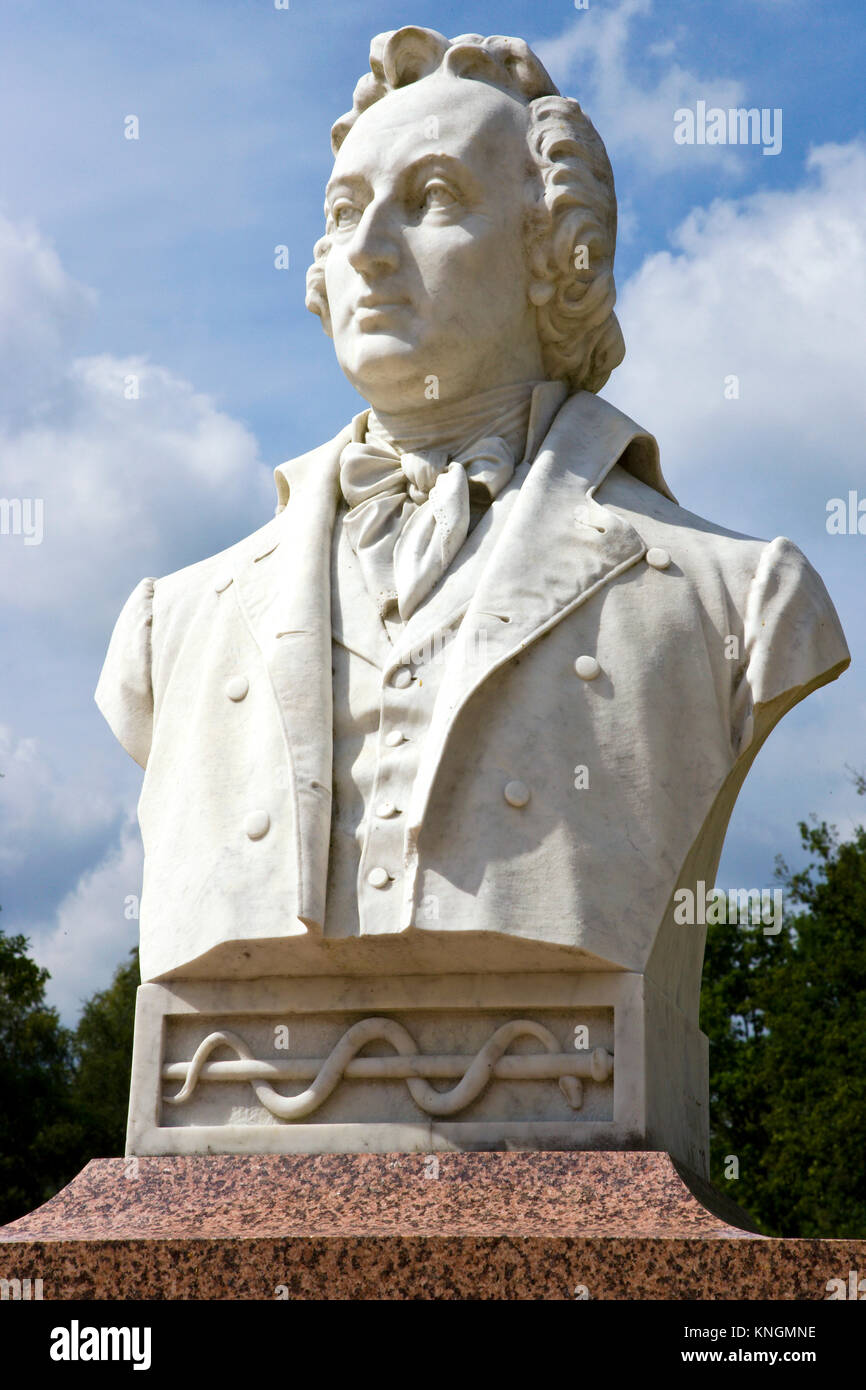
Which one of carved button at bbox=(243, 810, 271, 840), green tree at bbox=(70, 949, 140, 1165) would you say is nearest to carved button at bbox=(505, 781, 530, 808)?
carved button at bbox=(243, 810, 271, 840)

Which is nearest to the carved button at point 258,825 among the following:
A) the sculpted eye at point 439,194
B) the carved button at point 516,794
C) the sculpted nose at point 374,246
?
the carved button at point 516,794

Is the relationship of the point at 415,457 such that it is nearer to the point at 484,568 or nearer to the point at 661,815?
the point at 484,568

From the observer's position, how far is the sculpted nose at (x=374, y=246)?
670 cm

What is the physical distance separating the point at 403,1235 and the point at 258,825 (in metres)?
1.47

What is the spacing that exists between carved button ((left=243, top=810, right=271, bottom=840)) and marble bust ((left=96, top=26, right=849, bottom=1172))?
1cm

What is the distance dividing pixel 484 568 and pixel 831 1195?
18.6 m

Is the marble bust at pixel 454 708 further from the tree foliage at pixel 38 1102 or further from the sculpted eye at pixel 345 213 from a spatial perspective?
the tree foliage at pixel 38 1102

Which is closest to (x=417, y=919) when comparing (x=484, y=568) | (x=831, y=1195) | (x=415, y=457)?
(x=484, y=568)

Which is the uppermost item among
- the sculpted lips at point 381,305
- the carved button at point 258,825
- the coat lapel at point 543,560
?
the sculpted lips at point 381,305

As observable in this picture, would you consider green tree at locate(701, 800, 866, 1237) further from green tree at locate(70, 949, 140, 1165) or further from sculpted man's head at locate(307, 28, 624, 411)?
sculpted man's head at locate(307, 28, 624, 411)

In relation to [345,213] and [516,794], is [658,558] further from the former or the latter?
[345,213]

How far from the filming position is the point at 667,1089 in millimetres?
6215

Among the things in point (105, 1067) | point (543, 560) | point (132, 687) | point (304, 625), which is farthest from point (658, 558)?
point (105, 1067)
